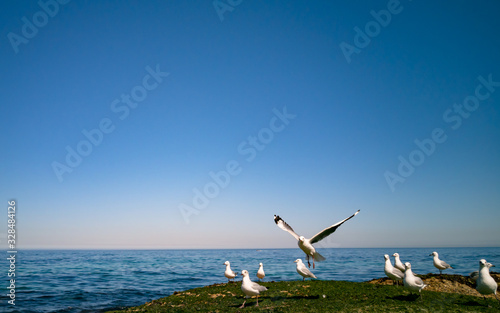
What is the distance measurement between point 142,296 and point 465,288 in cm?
1755

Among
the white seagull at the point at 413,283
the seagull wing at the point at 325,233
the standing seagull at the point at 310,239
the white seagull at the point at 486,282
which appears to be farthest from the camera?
the standing seagull at the point at 310,239

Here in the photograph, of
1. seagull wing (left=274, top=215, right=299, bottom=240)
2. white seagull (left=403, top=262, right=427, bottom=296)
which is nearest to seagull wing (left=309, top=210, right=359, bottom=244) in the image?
seagull wing (left=274, top=215, right=299, bottom=240)

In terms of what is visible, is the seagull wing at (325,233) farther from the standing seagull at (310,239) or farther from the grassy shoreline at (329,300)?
the grassy shoreline at (329,300)

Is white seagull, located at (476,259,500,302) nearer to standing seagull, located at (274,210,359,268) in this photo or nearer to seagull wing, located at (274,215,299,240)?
standing seagull, located at (274,210,359,268)

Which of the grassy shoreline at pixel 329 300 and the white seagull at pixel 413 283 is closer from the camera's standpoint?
the grassy shoreline at pixel 329 300

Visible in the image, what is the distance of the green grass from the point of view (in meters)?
10.5

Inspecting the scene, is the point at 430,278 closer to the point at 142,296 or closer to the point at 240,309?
the point at 240,309

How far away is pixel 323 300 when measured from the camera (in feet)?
40.0

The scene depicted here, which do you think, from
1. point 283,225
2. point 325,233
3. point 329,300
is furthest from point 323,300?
point 283,225

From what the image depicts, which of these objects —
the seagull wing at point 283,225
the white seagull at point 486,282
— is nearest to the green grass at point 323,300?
the white seagull at point 486,282

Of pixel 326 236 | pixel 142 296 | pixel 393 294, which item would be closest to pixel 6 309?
pixel 142 296

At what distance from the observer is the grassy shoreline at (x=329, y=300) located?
10508mm

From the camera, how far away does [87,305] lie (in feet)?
55.0

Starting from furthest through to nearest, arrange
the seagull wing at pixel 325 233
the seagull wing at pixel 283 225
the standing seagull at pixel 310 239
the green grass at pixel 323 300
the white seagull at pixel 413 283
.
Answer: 1. the seagull wing at pixel 283 225
2. the standing seagull at pixel 310 239
3. the seagull wing at pixel 325 233
4. the white seagull at pixel 413 283
5. the green grass at pixel 323 300
